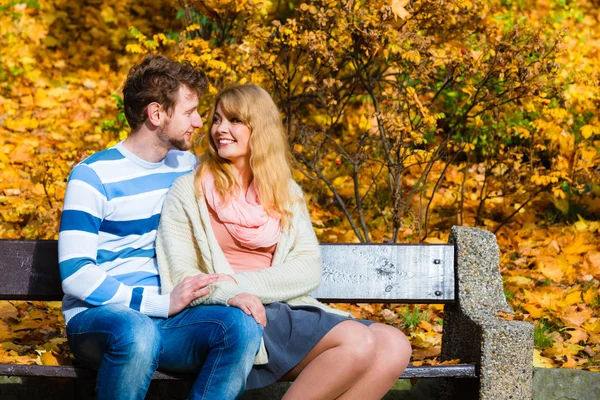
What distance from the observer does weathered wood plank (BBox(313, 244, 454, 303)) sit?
3.61 metres

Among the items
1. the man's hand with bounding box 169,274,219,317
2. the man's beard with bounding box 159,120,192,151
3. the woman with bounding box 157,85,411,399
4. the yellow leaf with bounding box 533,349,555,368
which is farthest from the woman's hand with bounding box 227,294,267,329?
the yellow leaf with bounding box 533,349,555,368

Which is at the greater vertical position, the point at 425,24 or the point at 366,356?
the point at 425,24

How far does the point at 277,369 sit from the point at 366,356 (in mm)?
329

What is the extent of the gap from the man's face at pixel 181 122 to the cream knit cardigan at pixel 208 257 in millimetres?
148

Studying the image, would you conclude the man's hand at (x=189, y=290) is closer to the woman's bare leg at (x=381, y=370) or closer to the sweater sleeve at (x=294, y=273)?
the sweater sleeve at (x=294, y=273)

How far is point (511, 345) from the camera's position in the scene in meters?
3.26

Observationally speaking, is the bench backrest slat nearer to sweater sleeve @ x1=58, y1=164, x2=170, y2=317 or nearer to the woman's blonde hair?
the woman's blonde hair

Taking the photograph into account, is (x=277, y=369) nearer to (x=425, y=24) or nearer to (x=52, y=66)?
(x=425, y=24)

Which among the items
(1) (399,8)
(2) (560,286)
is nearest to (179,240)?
(1) (399,8)

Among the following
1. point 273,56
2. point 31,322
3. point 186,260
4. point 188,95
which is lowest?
point 31,322

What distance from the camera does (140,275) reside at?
10.8 ft

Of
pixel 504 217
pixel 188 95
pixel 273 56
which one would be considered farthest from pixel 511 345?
pixel 504 217

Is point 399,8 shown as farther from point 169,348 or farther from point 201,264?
point 169,348

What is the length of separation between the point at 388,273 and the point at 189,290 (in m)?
0.96
